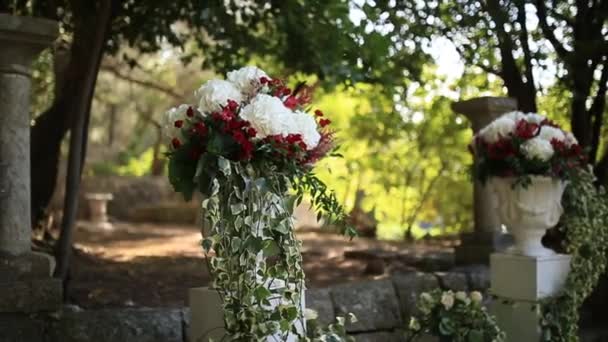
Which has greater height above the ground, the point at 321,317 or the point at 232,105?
the point at 232,105

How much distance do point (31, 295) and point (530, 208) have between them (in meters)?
2.72

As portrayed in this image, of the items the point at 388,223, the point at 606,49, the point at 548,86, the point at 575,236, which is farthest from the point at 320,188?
the point at 388,223

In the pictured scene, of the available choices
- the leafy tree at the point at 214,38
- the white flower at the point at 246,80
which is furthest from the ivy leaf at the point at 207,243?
the leafy tree at the point at 214,38

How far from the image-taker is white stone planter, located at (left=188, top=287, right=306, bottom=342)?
270 cm

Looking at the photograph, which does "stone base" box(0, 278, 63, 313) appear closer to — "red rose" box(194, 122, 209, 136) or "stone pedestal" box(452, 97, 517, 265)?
"red rose" box(194, 122, 209, 136)

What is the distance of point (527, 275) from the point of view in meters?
4.20

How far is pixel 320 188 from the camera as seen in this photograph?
104 inches

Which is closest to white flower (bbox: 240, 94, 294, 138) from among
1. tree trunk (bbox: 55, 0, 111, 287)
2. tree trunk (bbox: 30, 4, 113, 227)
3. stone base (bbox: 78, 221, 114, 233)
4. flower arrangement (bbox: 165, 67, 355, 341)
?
flower arrangement (bbox: 165, 67, 355, 341)

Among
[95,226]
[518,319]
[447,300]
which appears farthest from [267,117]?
[95,226]

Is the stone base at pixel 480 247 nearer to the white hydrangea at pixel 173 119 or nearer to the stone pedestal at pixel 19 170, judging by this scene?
the stone pedestal at pixel 19 170

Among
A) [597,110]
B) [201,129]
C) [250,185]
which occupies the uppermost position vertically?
[597,110]

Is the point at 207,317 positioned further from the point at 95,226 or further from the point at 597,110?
the point at 95,226

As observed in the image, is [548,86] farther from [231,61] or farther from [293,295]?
[293,295]

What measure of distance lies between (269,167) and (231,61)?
3914 mm
